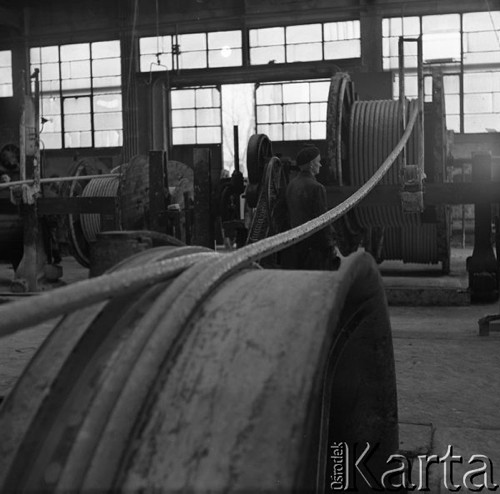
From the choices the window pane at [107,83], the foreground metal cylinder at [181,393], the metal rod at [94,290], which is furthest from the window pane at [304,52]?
the foreground metal cylinder at [181,393]

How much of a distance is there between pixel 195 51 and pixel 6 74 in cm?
469

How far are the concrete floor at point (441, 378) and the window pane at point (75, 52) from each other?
39.8ft

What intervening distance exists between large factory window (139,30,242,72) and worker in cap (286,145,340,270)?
10.4 meters

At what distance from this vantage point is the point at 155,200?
283 inches

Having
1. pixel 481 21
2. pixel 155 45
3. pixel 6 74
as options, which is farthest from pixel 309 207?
pixel 6 74

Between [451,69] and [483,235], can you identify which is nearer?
[483,235]

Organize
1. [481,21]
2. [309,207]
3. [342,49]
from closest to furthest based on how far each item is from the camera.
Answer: [309,207] → [481,21] → [342,49]

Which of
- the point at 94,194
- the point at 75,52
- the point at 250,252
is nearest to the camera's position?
the point at 250,252

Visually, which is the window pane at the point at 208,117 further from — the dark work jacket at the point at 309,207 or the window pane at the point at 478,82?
the dark work jacket at the point at 309,207

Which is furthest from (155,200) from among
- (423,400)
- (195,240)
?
(423,400)

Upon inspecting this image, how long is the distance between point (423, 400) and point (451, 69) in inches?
479

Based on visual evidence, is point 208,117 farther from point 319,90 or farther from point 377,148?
point 377,148

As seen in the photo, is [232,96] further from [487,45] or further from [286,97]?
[487,45]

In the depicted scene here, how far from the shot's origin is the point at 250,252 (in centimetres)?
Answer: 149
